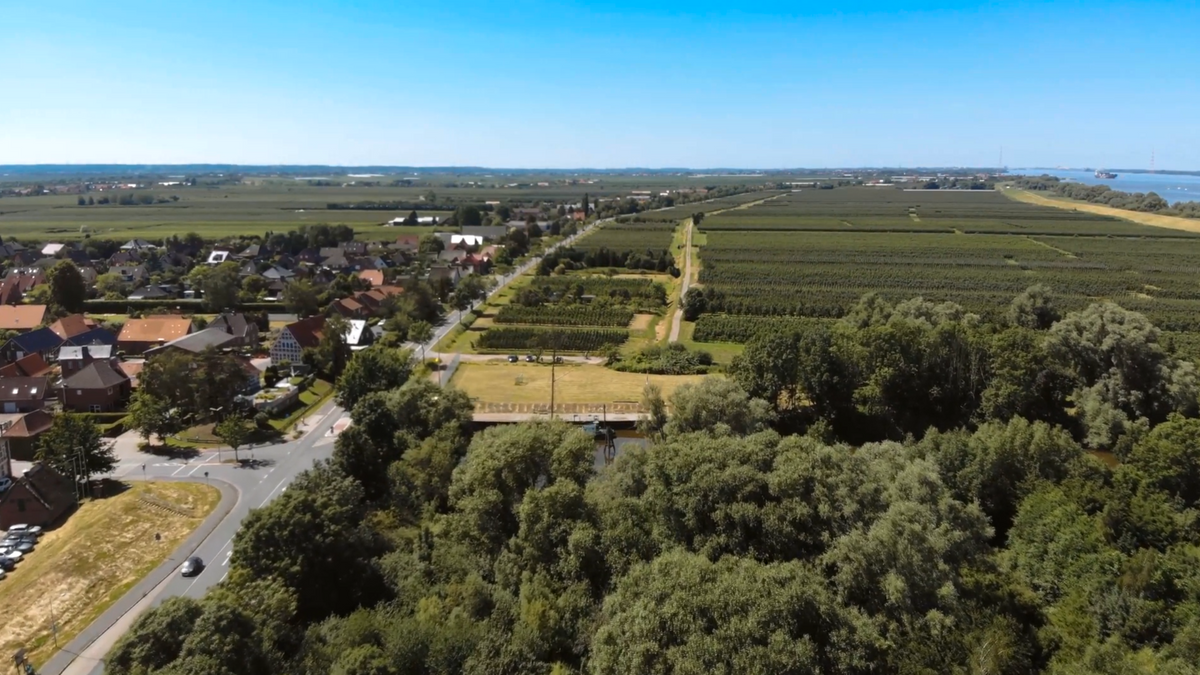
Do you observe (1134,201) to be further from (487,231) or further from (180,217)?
(180,217)

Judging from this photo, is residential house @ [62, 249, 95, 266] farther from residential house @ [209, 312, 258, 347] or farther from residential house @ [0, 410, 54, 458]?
residential house @ [0, 410, 54, 458]

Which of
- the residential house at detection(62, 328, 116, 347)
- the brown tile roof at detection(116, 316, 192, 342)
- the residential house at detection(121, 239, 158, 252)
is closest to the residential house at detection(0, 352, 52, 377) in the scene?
the residential house at detection(62, 328, 116, 347)

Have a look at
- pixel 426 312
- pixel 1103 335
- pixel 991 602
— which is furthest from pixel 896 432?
pixel 426 312

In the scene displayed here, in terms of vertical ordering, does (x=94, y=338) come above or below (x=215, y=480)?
above

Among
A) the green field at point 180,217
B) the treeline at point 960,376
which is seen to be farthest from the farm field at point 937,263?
the green field at point 180,217

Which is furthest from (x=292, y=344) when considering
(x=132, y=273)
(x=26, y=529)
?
(x=132, y=273)
